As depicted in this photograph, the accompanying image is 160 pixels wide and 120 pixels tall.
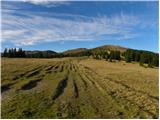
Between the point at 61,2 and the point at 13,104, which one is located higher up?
the point at 61,2

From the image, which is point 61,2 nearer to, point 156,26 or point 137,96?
point 156,26

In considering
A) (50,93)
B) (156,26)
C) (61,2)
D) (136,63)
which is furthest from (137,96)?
(136,63)

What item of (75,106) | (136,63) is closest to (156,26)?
(75,106)

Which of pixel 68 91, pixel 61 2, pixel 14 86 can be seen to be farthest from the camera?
pixel 14 86

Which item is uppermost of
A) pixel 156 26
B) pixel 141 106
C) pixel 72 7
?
pixel 72 7

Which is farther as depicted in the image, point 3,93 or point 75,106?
point 3,93

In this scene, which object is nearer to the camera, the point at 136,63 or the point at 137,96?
the point at 137,96

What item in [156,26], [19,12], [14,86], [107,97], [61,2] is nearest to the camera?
[156,26]

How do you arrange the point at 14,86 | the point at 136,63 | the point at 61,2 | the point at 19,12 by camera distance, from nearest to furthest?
the point at 61,2 → the point at 19,12 → the point at 14,86 → the point at 136,63

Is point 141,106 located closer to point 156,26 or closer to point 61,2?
point 156,26
